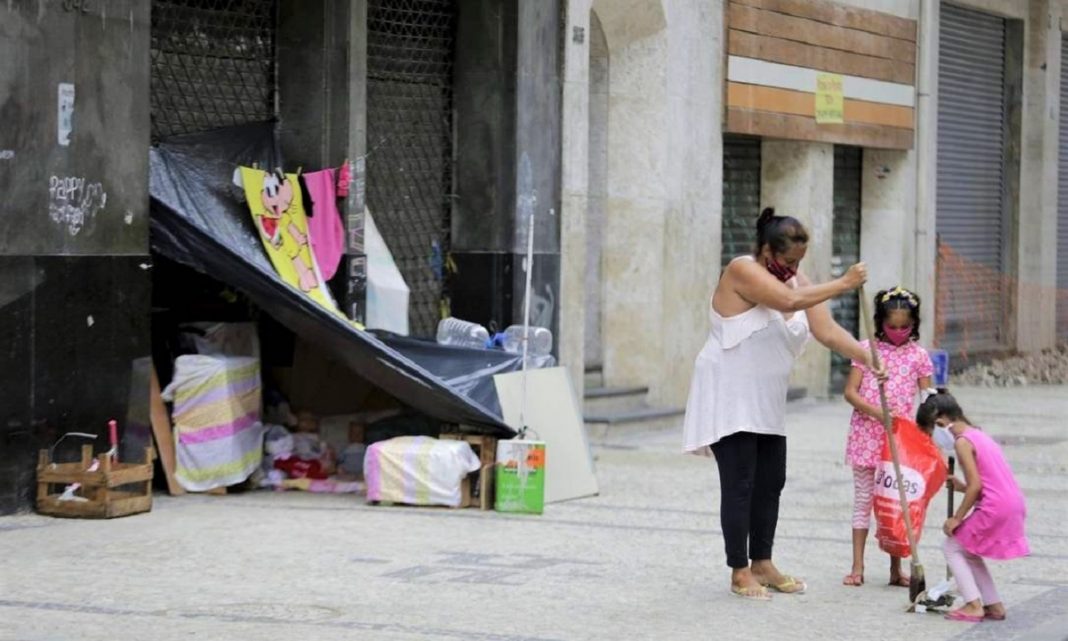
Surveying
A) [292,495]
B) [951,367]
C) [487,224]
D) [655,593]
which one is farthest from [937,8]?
[655,593]

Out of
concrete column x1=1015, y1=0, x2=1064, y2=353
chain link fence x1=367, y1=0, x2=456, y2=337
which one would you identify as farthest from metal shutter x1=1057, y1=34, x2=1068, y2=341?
chain link fence x1=367, y1=0, x2=456, y2=337

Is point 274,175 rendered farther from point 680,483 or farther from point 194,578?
point 194,578

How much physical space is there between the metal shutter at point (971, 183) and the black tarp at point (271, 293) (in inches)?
508

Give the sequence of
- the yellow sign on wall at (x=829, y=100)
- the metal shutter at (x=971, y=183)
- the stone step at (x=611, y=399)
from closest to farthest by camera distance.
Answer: the stone step at (x=611, y=399), the yellow sign on wall at (x=829, y=100), the metal shutter at (x=971, y=183)

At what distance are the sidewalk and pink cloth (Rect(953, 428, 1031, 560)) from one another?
1.05ft

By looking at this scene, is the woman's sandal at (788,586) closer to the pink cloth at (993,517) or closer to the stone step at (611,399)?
the pink cloth at (993,517)

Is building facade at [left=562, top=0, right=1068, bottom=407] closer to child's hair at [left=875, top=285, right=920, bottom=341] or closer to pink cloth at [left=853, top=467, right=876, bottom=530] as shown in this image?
child's hair at [left=875, top=285, right=920, bottom=341]

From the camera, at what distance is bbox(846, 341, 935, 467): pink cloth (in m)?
9.45

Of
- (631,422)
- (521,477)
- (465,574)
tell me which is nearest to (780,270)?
(465,574)

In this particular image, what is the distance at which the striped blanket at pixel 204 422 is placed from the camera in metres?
12.1

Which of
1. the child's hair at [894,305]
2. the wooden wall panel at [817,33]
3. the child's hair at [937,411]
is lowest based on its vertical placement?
the child's hair at [937,411]

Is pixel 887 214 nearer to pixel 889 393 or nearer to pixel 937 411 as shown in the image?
pixel 889 393

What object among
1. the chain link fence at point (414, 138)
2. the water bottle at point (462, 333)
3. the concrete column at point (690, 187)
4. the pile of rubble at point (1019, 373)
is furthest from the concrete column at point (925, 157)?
the water bottle at point (462, 333)

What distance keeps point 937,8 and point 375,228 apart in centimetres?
1059
